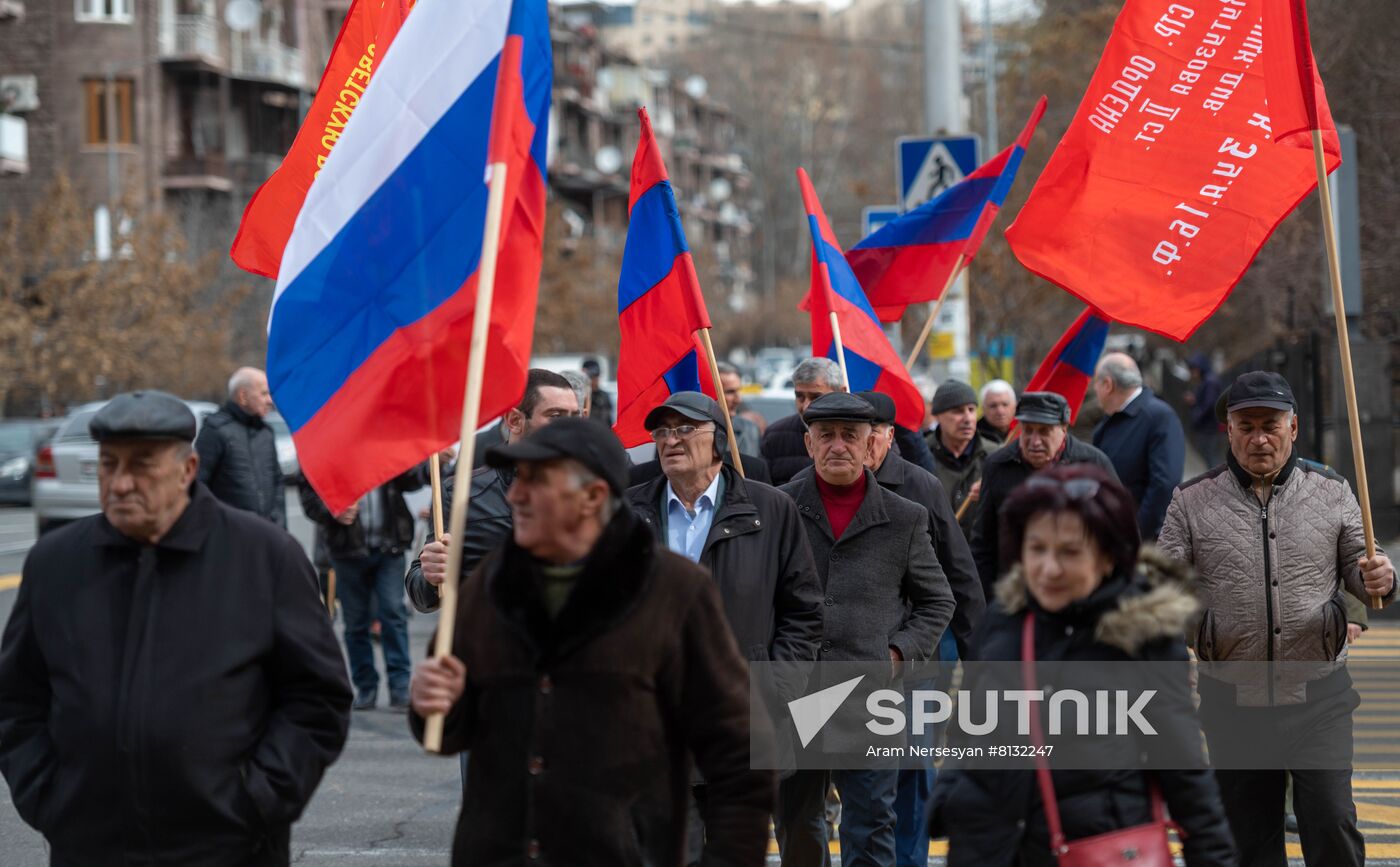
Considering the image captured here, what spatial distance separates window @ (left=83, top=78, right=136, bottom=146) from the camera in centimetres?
5078

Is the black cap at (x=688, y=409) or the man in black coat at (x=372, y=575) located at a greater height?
the black cap at (x=688, y=409)

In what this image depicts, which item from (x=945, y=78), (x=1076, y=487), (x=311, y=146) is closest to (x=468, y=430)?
(x=1076, y=487)

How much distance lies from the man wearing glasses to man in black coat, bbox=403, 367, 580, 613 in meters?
0.43

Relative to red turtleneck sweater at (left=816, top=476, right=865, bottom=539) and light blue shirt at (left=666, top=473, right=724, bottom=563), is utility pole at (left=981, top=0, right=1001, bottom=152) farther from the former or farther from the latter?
light blue shirt at (left=666, top=473, right=724, bottom=563)

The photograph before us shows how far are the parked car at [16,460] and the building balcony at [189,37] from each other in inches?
979

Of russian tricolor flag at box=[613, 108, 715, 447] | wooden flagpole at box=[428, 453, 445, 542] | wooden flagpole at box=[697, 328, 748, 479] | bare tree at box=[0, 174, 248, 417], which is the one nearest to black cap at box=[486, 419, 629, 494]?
wooden flagpole at box=[428, 453, 445, 542]

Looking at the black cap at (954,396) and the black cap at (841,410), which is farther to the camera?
the black cap at (954,396)

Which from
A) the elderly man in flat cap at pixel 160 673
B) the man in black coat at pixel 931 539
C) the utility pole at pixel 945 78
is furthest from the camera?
the utility pole at pixel 945 78

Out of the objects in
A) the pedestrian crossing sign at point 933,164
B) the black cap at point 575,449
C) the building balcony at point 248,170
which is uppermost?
the building balcony at point 248,170

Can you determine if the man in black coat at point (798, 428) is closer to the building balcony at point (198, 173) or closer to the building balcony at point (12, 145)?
the building balcony at point (12, 145)

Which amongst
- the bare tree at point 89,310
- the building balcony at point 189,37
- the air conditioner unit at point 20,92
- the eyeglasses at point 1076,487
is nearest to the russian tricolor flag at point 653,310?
the eyeglasses at point 1076,487

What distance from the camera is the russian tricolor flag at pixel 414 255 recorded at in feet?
15.4

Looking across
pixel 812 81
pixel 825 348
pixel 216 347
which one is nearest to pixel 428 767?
pixel 825 348

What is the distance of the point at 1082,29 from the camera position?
29250 mm
